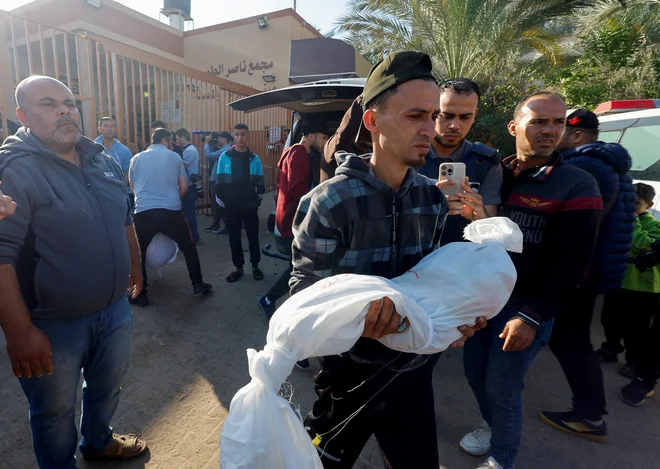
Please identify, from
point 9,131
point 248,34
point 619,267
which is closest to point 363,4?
point 248,34

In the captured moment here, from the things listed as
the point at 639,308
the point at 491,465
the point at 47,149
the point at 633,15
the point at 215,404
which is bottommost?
the point at 215,404

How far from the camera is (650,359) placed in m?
2.91

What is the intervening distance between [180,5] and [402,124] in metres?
24.1

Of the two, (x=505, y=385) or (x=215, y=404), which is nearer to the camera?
(x=505, y=385)

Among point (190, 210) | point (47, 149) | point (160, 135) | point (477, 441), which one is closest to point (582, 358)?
point (477, 441)

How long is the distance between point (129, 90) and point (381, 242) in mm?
7945

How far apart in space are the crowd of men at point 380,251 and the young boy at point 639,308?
768 mm

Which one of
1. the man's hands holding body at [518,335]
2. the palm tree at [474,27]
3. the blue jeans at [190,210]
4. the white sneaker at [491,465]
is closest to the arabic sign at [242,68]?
the palm tree at [474,27]

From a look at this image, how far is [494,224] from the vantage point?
4.82ft

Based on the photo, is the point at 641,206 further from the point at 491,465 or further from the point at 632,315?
the point at 491,465

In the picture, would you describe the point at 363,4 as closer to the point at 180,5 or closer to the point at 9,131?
the point at 9,131

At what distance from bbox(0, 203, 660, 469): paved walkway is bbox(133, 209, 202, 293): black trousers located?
626 mm

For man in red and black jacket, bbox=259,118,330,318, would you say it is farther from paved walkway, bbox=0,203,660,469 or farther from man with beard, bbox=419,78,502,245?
man with beard, bbox=419,78,502,245

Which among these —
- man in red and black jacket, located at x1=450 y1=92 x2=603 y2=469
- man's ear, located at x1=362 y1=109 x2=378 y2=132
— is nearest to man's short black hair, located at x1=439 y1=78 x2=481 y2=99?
man in red and black jacket, located at x1=450 y1=92 x2=603 y2=469
